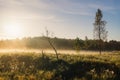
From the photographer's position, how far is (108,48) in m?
114

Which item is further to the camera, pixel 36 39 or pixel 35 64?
pixel 36 39

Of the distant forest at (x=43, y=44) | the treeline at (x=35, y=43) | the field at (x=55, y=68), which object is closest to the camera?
the field at (x=55, y=68)

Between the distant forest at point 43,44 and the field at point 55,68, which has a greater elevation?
the distant forest at point 43,44

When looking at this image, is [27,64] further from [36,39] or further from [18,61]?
[36,39]

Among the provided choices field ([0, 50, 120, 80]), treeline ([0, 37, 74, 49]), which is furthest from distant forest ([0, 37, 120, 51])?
field ([0, 50, 120, 80])

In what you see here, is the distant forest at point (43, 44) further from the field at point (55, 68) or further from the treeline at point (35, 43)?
the field at point (55, 68)

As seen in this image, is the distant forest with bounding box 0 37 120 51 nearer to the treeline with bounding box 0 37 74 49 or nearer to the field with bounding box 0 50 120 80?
the treeline with bounding box 0 37 74 49

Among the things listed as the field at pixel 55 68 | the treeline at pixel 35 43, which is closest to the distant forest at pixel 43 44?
the treeline at pixel 35 43

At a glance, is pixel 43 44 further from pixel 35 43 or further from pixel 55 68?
pixel 55 68

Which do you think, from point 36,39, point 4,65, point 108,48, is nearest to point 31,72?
point 4,65

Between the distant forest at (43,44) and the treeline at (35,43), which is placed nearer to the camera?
the distant forest at (43,44)

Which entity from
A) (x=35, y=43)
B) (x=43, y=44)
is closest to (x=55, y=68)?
(x=43, y=44)

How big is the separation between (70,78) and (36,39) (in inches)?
3892

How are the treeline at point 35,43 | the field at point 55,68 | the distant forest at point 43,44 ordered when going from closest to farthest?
the field at point 55,68 → the distant forest at point 43,44 → the treeline at point 35,43
